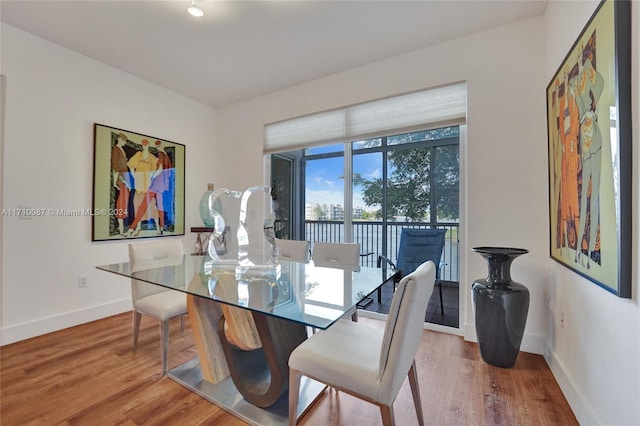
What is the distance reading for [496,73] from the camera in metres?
2.35

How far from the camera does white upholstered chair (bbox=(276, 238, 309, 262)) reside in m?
2.57

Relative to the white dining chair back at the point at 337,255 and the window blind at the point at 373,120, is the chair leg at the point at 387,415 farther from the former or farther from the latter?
the window blind at the point at 373,120

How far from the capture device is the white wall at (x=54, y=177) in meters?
2.38

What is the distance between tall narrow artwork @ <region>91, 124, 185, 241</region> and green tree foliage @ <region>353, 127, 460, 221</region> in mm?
2363

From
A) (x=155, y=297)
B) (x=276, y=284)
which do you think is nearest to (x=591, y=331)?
(x=276, y=284)

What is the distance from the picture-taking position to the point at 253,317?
1423mm

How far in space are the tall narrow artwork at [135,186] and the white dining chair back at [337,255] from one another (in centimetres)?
218

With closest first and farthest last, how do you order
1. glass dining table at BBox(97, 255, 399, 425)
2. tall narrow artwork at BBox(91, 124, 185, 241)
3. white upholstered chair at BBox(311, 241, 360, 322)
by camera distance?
glass dining table at BBox(97, 255, 399, 425) < white upholstered chair at BBox(311, 241, 360, 322) < tall narrow artwork at BBox(91, 124, 185, 241)

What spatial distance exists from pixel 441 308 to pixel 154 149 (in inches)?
148

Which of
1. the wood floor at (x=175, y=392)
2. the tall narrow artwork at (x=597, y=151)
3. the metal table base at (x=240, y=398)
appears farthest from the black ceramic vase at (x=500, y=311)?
the metal table base at (x=240, y=398)

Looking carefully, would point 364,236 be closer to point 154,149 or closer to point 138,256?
point 138,256

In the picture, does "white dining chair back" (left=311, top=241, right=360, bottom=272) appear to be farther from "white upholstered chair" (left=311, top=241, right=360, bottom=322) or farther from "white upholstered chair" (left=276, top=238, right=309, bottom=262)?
"white upholstered chair" (left=276, top=238, right=309, bottom=262)

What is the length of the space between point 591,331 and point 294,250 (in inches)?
80.6

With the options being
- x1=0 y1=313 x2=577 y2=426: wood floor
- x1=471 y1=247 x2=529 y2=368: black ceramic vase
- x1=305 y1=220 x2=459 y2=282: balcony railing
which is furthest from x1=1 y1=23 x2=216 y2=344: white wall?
x1=471 y1=247 x2=529 y2=368: black ceramic vase
